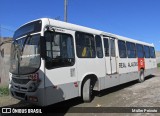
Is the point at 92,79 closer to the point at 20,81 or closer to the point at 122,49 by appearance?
the point at 20,81

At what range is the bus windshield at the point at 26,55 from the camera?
7484mm

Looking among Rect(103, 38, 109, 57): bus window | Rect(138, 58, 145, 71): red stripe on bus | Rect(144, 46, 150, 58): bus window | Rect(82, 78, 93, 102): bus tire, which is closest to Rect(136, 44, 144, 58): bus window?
Rect(138, 58, 145, 71): red stripe on bus

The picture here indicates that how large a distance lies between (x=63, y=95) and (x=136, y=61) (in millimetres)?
8142

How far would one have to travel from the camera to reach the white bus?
24.2 feet

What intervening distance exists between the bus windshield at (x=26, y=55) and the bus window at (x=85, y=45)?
1.90 metres

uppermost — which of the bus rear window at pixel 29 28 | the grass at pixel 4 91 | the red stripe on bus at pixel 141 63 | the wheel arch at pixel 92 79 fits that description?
the bus rear window at pixel 29 28

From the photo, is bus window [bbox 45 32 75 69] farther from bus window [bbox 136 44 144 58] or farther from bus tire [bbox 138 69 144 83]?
bus tire [bbox 138 69 144 83]

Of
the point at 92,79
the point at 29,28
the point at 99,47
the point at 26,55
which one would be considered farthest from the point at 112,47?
the point at 26,55

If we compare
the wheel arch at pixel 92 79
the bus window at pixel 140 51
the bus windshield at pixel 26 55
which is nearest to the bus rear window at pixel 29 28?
the bus windshield at pixel 26 55

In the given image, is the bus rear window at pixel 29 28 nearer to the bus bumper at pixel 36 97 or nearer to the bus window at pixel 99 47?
the bus bumper at pixel 36 97

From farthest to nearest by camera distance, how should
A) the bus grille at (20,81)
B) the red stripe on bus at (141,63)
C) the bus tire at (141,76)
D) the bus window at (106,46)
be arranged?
the bus tire at (141,76), the red stripe on bus at (141,63), the bus window at (106,46), the bus grille at (20,81)

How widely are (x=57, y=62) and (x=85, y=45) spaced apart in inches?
78.8

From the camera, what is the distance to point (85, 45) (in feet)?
31.3

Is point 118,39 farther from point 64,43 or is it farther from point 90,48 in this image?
point 64,43
